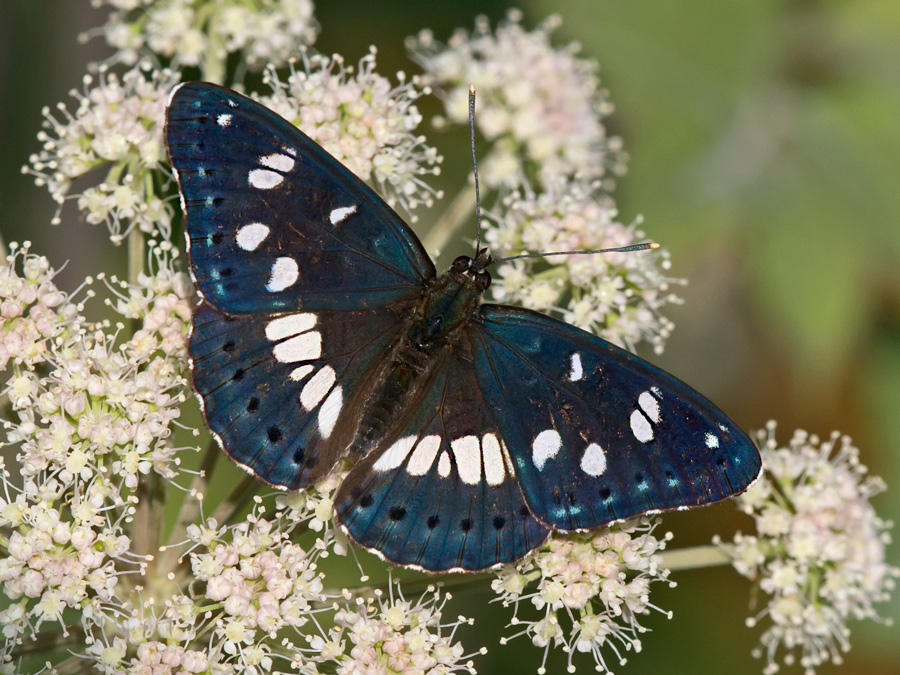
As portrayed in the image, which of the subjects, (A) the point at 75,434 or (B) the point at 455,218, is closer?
(A) the point at 75,434

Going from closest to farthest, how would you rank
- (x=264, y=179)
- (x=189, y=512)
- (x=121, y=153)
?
(x=264, y=179) < (x=189, y=512) < (x=121, y=153)

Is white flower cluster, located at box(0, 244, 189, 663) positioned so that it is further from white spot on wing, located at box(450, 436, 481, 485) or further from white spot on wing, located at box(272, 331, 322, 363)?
white spot on wing, located at box(450, 436, 481, 485)

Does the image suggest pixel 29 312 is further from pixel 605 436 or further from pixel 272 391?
pixel 605 436

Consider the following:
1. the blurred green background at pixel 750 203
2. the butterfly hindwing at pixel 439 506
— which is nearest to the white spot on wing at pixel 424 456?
the butterfly hindwing at pixel 439 506

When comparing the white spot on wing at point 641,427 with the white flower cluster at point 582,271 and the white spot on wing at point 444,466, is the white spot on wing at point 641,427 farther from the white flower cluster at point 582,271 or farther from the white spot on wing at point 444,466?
the white flower cluster at point 582,271

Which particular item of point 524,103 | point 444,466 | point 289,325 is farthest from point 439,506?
point 524,103

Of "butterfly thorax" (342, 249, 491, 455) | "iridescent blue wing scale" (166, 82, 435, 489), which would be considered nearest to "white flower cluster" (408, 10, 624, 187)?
"butterfly thorax" (342, 249, 491, 455)

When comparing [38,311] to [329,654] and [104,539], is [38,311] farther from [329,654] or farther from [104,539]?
[329,654]
